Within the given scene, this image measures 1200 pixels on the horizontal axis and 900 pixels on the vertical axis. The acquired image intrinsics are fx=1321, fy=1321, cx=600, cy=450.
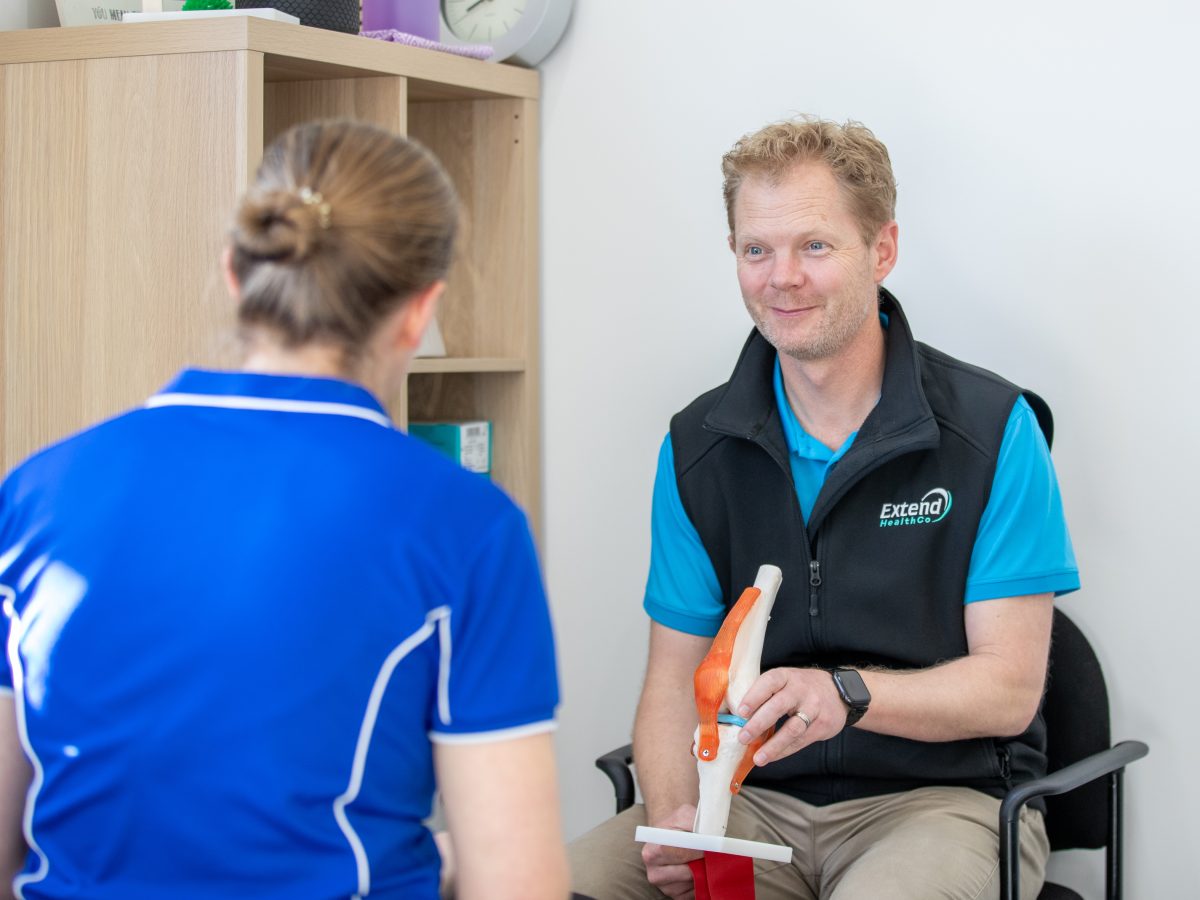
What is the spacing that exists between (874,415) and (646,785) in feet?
2.07

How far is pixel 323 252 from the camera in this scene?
0.98 metres

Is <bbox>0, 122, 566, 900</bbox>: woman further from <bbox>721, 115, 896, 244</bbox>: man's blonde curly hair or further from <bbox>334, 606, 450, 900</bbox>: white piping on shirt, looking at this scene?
<bbox>721, 115, 896, 244</bbox>: man's blonde curly hair

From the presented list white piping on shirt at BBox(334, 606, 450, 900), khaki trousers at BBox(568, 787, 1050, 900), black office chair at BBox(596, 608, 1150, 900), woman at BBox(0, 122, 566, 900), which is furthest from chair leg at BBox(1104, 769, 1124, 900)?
white piping on shirt at BBox(334, 606, 450, 900)

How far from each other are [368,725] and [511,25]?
5.71 feet

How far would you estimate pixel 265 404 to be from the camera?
989 mm

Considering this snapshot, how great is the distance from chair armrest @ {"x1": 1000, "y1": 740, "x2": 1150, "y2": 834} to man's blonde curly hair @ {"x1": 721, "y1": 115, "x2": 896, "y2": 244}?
0.78 metres

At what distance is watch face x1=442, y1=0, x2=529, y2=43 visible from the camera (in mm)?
2414

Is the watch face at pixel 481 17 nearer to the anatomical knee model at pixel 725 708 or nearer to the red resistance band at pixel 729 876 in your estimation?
the anatomical knee model at pixel 725 708

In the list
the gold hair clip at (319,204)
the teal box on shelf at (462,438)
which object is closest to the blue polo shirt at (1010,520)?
the teal box on shelf at (462,438)

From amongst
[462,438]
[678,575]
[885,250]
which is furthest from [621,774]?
[885,250]

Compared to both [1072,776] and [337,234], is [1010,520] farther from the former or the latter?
[337,234]

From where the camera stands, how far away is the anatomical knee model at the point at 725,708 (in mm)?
1610

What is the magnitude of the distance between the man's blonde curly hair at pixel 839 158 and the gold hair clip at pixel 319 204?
1.05 metres

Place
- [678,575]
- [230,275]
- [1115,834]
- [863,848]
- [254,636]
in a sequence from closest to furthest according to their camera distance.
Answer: [254,636] → [230,275] → [863,848] → [1115,834] → [678,575]
